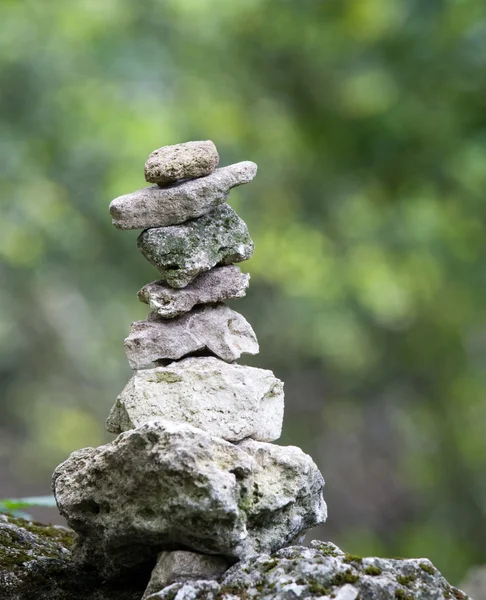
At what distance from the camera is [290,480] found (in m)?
4.18

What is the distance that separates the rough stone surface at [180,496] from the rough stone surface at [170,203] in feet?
3.32

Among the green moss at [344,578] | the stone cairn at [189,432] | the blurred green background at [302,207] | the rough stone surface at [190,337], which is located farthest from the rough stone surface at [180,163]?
the blurred green background at [302,207]

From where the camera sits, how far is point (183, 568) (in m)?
3.90

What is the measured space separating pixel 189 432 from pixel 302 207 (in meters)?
12.9

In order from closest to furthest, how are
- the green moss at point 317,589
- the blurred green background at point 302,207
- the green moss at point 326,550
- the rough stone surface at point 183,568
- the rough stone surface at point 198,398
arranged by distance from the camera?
the green moss at point 317,589
the rough stone surface at point 183,568
the green moss at point 326,550
the rough stone surface at point 198,398
the blurred green background at point 302,207

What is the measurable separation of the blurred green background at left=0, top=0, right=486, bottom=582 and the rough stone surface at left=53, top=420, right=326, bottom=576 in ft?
33.7

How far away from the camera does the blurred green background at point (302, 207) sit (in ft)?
48.5

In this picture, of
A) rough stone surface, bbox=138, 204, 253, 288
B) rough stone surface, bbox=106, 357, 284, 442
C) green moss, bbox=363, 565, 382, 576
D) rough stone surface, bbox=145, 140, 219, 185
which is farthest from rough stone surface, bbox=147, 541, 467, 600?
rough stone surface, bbox=145, 140, 219, 185

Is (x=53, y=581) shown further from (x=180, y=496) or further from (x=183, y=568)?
(x=180, y=496)

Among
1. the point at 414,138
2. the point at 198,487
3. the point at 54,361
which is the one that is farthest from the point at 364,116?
the point at 198,487

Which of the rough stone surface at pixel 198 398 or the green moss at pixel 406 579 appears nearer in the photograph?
the green moss at pixel 406 579

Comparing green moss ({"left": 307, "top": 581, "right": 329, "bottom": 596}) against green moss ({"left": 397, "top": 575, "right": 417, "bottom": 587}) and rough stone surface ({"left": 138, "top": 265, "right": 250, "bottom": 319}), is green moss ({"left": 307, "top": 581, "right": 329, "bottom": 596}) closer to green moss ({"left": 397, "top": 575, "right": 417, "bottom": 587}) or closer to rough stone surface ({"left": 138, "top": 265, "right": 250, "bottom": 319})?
green moss ({"left": 397, "top": 575, "right": 417, "bottom": 587})

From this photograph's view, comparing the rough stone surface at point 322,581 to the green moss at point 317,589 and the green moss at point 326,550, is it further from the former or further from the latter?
the green moss at point 326,550

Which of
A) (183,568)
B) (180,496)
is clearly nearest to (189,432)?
(180,496)
